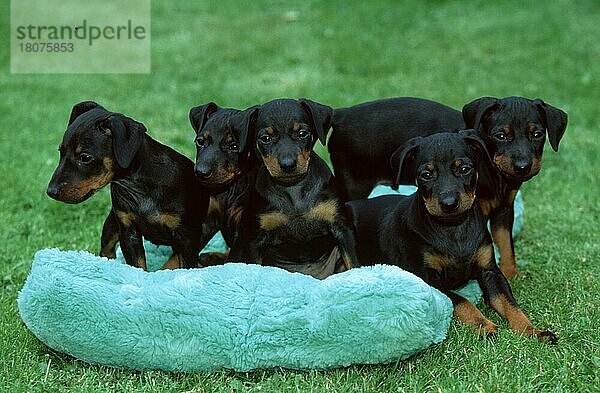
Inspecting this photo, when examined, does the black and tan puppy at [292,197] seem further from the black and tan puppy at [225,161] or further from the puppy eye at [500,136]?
the puppy eye at [500,136]

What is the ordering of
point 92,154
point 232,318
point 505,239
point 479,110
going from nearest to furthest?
point 232,318 < point 92,154 < point 479,110 < point 505,239

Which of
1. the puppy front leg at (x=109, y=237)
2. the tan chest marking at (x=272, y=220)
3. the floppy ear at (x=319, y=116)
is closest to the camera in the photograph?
the floppy ear at (x=319, y=116)

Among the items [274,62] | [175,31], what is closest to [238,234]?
[274,62]

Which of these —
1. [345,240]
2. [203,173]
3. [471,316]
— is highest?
[203,173]

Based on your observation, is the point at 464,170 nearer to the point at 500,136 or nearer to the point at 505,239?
the point at 500,136

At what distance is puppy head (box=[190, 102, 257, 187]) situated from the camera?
4.85 meters

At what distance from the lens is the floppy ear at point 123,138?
4652mm

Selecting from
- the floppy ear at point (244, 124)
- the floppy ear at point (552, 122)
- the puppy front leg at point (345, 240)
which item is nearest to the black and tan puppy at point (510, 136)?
the floppy ear at point (552, 122)

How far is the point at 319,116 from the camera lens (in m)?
4.83

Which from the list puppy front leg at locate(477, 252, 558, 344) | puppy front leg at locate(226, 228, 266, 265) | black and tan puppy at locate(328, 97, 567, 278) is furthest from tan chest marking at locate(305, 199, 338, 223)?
puppy front leg at locate(477, 252, 558, 344)

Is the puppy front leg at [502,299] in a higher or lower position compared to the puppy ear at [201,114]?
lower

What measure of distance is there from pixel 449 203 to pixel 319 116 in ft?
3.07

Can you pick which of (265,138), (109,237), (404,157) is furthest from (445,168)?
(109,237)

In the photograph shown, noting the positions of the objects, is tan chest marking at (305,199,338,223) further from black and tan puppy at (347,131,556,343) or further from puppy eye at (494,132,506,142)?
puppy eye at (494,132,506,142)
